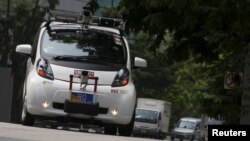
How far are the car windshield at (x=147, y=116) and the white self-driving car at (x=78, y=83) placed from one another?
33.4 meters

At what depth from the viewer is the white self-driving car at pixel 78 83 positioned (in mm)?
12930

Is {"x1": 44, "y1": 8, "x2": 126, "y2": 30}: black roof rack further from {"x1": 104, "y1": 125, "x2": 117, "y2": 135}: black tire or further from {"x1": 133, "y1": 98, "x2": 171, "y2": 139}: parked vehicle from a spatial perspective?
{"x1": 133, "y1": 98, "x2": 171, "y2": 139}: parked vehicle

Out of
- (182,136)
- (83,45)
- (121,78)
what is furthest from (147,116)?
(121,78)

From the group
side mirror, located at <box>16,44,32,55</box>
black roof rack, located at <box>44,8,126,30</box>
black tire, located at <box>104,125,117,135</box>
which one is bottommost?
black tire, located at <box>104,125,117,135</box>

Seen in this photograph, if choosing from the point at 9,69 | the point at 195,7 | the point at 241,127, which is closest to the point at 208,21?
the point at 195,7

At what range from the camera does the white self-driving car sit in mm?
12930

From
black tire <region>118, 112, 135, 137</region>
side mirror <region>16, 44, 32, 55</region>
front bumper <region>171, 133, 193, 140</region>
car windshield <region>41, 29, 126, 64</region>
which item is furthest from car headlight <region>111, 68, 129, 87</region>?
front bumper <region>171, 133, 193, 140</region>

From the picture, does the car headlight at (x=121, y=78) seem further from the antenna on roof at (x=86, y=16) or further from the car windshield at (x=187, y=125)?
the car windshield at (x=187, y=125)

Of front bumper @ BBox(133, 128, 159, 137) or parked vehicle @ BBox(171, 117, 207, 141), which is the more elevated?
front bumper @ BBox(133, 128, 159, 137)

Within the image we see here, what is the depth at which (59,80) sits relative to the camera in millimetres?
12953

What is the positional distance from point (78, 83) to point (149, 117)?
1368 inches

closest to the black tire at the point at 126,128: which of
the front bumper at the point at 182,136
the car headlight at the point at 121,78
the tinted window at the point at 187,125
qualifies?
the car headlight at the point at 121,78

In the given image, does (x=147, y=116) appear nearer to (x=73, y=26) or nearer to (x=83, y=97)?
(x=73, y=26)

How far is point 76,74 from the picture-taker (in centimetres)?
1301
